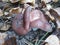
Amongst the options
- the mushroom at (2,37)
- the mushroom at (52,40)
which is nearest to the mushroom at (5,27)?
the mushroom at (2,37)

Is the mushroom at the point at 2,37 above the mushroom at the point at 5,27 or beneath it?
beneath

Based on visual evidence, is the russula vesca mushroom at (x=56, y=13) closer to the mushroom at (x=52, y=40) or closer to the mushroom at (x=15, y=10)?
the mushroom at (x=52, y=40)

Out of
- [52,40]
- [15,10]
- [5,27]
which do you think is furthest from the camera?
[15,10]

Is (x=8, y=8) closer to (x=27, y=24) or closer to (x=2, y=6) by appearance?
(x=2, y=6)

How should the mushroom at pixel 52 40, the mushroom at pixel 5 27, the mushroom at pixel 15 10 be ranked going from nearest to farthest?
the mushroom at pixel 52 40 < the mushroom at pixel 5 27 < the mushroom at pixel 15 10

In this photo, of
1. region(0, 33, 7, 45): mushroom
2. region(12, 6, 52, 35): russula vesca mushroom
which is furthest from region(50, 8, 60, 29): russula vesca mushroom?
region(0, 33, 7, 45): mushroom

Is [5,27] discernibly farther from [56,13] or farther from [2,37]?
[56,13]

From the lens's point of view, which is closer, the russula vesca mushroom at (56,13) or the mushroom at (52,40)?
the mushroom at (52,40)

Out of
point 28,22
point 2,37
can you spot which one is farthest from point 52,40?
point 2,37

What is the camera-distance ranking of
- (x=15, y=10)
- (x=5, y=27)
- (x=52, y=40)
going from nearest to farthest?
(x=52, y=40)
(x=5, y=27)
(x=15, y=10)
